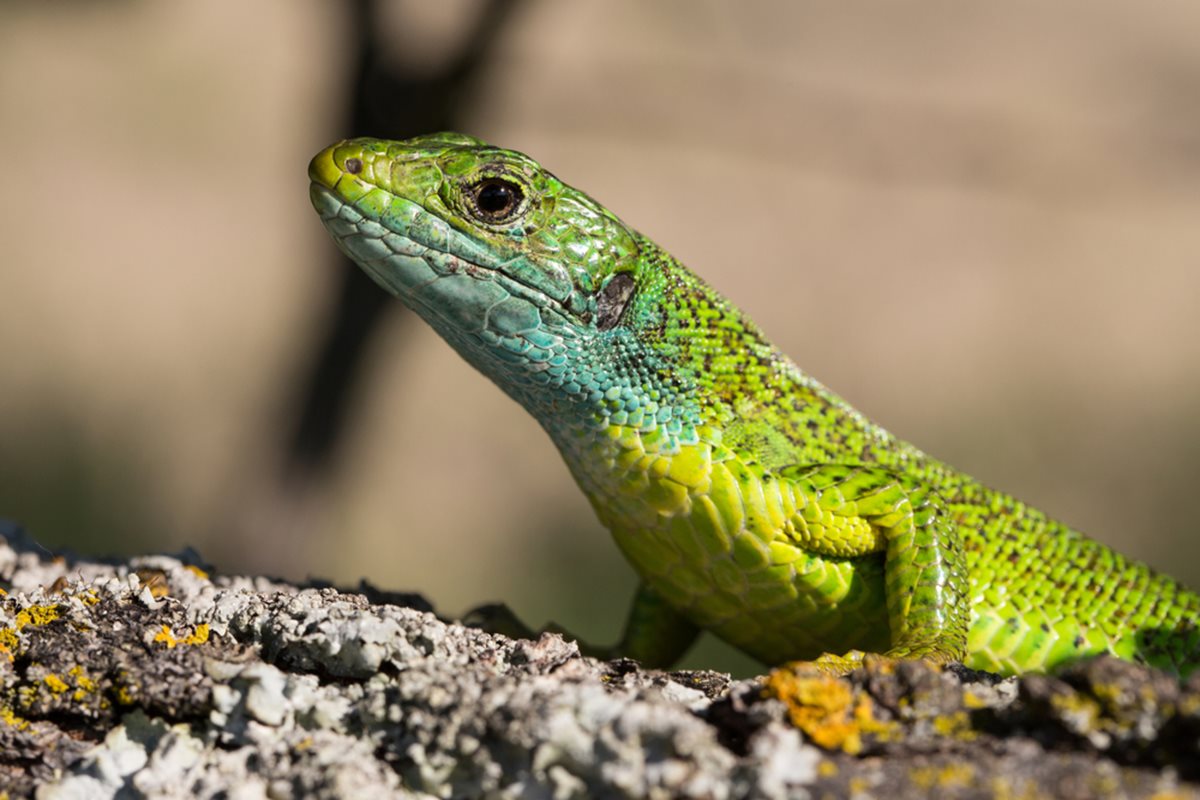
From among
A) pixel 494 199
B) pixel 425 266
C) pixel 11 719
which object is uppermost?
pixel 494 199

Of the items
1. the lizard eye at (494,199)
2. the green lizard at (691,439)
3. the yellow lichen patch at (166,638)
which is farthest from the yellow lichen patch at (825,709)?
the lizard eye at (494,199)

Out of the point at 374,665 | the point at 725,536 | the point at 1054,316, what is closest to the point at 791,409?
the point at 725,536

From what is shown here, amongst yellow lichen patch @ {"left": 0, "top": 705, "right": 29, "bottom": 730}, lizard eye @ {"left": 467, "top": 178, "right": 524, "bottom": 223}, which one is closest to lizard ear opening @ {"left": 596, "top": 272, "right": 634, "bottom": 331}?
lizard eye @ {"left": 467, "top": 178, "right": 524, "bottom": 223}

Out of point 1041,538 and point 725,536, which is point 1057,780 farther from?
point 1041,538

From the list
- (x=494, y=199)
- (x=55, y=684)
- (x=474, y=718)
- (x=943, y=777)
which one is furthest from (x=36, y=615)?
(x=943, y=777)

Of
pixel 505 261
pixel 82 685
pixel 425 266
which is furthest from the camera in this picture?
pixel 505 261

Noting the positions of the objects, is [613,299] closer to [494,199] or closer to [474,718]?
[494,199]
